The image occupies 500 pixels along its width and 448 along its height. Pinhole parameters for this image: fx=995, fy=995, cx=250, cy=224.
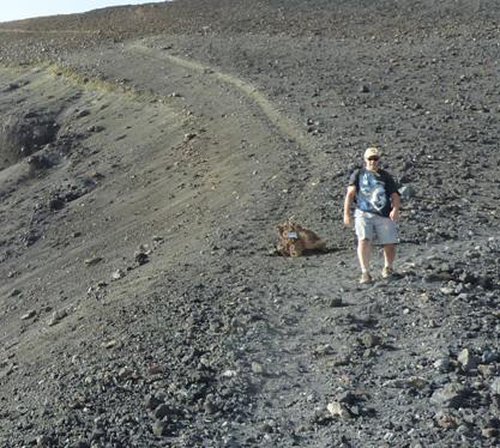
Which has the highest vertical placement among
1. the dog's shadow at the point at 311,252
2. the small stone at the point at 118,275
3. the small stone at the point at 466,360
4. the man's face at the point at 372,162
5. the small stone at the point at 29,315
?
the man's face at the point at 372,162

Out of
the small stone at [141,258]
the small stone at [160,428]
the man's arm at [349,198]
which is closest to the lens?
the small stone at [160,428]

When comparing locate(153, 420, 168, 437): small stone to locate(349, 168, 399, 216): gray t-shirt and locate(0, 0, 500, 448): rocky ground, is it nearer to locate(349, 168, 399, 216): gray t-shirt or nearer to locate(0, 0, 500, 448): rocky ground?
locate(0, 0, 500, 448): rocky ground

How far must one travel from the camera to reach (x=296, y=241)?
1152 cm

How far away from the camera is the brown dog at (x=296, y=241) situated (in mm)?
11500

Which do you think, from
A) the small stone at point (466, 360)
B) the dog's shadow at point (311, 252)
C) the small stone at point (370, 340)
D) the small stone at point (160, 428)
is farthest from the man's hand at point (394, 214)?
the small stone at point (160, 428)

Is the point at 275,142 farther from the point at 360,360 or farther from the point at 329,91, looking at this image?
the point at 360,360

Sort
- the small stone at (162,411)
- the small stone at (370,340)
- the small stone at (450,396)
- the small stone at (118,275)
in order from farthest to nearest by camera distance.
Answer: the small stone at (118,275)
the small stone at (370,340)
the small stone at (162,411)
the small stone at (450,396)

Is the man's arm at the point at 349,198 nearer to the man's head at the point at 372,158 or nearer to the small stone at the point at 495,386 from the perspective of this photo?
the man's head at the point at 372,158

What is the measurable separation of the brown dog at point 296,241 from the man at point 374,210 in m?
1.17

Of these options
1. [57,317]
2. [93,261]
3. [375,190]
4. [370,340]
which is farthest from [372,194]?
[93,261]

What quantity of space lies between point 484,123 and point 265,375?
11024mm

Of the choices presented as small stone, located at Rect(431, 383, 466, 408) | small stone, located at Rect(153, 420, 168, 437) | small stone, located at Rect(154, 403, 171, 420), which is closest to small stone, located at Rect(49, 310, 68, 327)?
small stone, located at Rect(154, 403, 171, 420)

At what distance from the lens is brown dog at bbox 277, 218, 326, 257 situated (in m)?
11.5

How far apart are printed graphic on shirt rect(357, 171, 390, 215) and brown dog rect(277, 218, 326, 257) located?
4.15 feet
